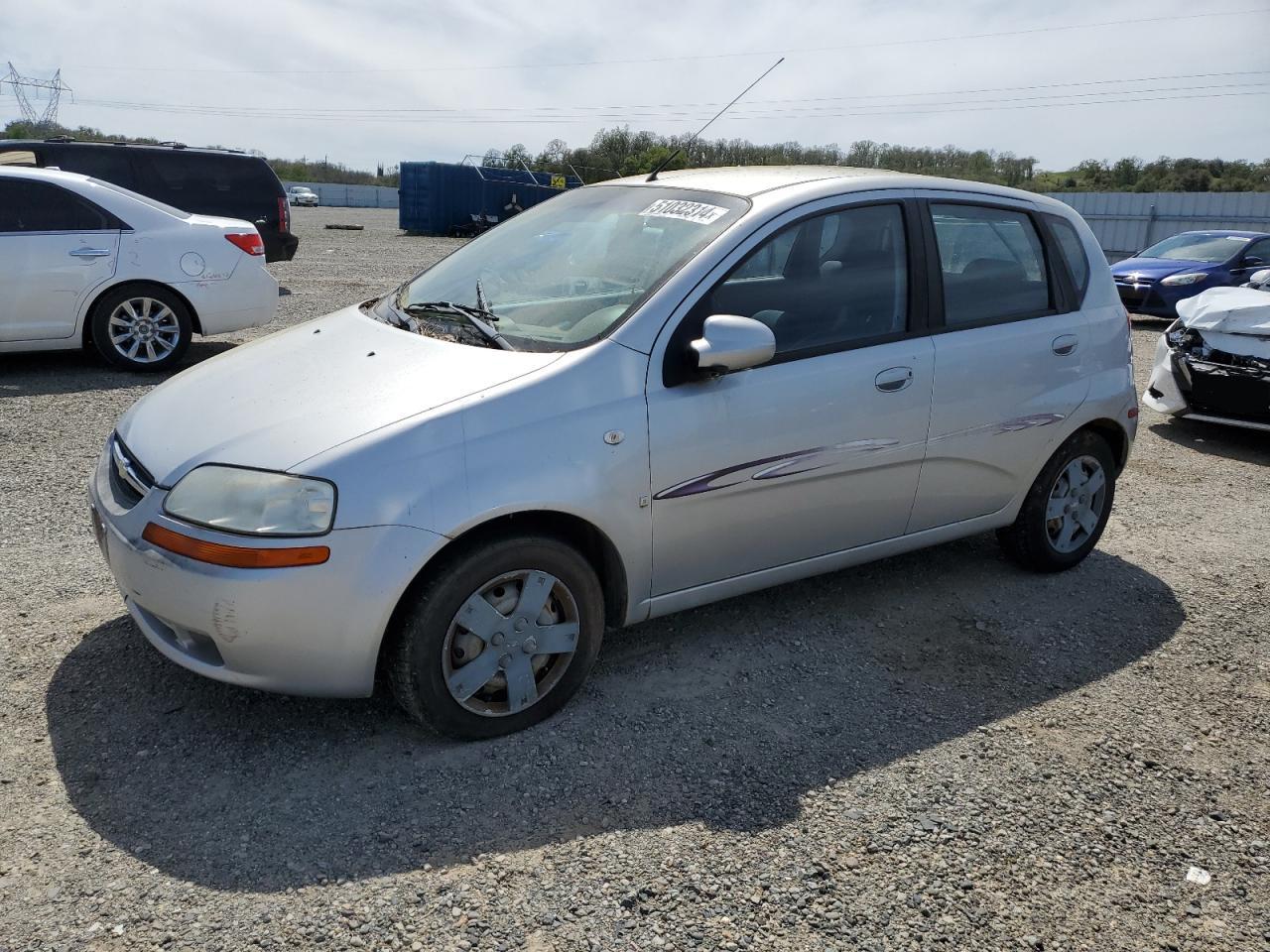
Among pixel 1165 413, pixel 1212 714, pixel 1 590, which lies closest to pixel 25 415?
pixel 1 590

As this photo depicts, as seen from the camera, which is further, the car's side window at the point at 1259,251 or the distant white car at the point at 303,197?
the distant white car at the point at 303,197

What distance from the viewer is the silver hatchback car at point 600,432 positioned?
2918mm

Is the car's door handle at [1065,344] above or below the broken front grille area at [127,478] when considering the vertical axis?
above

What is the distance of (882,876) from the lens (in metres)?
2.74

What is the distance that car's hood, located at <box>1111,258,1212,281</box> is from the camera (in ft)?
48.6

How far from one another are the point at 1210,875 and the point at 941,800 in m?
0.73

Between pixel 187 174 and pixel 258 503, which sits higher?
pixel 187 174

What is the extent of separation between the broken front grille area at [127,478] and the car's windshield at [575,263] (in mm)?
1106

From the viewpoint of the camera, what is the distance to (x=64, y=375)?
8.20 meters

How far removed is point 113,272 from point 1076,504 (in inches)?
282

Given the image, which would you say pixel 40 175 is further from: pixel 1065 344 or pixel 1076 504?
pixel 1076 504

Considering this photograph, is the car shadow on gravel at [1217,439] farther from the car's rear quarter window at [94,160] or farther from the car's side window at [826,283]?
the car's rear quarter window at [94,160]

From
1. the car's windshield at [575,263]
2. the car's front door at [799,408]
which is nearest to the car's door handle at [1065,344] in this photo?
the car's front door at [799,408]

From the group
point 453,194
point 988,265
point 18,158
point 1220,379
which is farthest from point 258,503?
point 453,194
